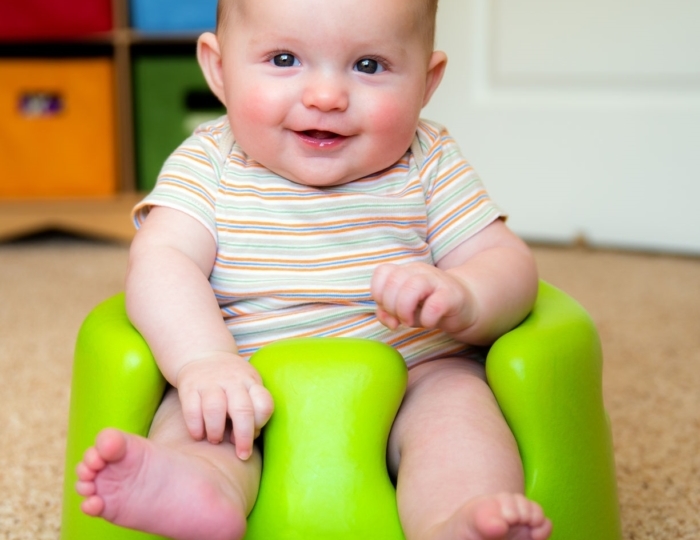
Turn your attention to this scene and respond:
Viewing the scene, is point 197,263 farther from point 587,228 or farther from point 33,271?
point 587,228

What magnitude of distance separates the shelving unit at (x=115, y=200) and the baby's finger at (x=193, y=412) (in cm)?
133

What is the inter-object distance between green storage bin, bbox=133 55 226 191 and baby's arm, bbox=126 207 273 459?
1.15 metres

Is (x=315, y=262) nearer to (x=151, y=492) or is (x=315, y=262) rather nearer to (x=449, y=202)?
(x=449, y=202)

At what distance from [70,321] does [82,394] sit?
74 centimetres

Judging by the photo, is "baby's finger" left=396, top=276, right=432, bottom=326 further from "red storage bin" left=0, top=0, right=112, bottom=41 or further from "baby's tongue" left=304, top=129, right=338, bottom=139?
"red storage bin" left=0, top=0, right=112, bottom=41

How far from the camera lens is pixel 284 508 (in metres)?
0.60

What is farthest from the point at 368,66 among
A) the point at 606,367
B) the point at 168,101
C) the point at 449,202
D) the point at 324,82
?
the point at 168,101

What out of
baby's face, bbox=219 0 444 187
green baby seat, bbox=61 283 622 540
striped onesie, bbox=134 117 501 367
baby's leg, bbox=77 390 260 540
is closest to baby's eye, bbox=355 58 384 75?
baby's face, bbox=219 0 444 187

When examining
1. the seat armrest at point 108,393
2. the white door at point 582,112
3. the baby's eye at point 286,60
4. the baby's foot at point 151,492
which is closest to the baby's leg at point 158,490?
the baby's foot at point 151,492

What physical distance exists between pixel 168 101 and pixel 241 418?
1.39 meters

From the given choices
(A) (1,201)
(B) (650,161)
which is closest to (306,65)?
Answer: (B) (650,161)

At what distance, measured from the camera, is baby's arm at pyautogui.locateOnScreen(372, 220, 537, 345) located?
24.6 inches

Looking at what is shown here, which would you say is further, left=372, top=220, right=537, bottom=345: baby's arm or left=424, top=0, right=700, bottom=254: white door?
left=424, top=0, right=700, bottom=254: white door

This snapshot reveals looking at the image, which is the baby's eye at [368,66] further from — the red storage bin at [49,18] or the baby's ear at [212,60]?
the red storage bin at [49,18]
